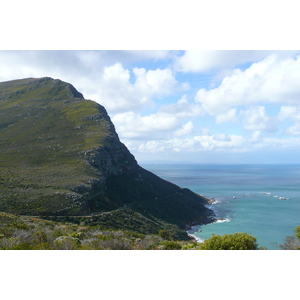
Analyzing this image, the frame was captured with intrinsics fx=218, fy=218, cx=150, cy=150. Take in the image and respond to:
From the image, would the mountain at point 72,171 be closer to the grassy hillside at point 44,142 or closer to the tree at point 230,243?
the grassy hillside at point 44,142

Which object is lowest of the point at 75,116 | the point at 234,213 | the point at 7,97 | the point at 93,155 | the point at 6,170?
the point at 234,213

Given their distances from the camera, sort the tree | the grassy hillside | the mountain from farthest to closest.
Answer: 1. the mountain
2. the grassy hillside
3. the tree

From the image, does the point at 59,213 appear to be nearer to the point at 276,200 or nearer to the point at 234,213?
the point at 234,213

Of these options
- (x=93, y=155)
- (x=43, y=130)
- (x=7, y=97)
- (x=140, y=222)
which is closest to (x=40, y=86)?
(x=7, y=97)

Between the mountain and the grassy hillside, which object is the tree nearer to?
the mountain

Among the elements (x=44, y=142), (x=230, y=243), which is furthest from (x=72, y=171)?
(x=230, y=243)

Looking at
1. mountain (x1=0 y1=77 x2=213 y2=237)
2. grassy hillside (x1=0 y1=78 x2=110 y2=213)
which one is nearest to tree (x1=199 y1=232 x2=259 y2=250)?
mountain (x1=0 y1=77 x2=213 y2=237)

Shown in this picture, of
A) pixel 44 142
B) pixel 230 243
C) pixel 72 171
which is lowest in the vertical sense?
pixel 230 243

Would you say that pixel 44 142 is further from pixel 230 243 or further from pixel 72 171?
pixel 230 243
